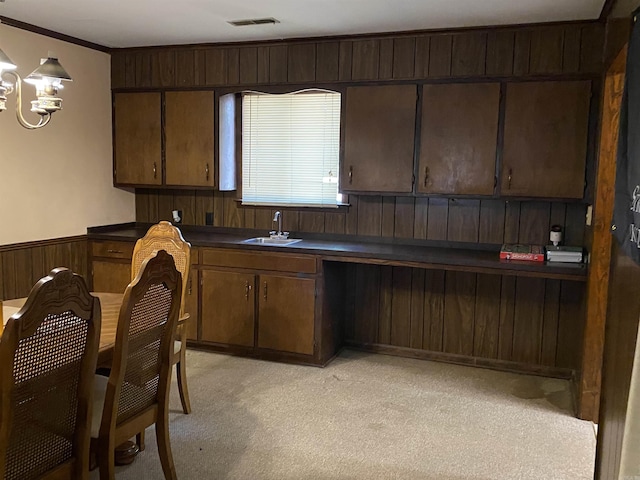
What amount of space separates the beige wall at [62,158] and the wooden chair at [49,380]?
8.38 ft

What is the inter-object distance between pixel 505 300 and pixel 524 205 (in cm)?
69

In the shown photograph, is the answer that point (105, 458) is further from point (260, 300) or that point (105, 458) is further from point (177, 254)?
point (260, 300)

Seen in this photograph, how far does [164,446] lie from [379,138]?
2574 mm

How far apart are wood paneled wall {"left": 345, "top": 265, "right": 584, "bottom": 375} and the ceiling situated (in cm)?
175

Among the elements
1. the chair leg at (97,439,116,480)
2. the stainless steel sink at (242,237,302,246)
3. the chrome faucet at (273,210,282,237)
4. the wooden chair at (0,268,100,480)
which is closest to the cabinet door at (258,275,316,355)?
the stainless steel sink at (242,237,302,246)

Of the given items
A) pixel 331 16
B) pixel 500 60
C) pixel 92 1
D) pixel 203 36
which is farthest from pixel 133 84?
pixel 500 60

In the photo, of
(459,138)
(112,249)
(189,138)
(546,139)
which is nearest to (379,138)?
(459,138)

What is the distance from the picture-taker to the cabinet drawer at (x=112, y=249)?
464cm

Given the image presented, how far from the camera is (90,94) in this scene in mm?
4750

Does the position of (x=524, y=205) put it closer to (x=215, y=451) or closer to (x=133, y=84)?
(x=215, y=451)

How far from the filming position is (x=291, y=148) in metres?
4.76

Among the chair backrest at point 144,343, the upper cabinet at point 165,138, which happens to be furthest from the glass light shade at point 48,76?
the upper cabinet at point 165,138

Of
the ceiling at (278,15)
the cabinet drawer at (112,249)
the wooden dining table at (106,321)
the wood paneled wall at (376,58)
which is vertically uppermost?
the ceiling at (278,15)

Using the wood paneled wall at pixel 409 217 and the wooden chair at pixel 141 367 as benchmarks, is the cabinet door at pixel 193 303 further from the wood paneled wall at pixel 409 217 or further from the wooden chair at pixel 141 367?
the wooden chair at pixel 141 367
